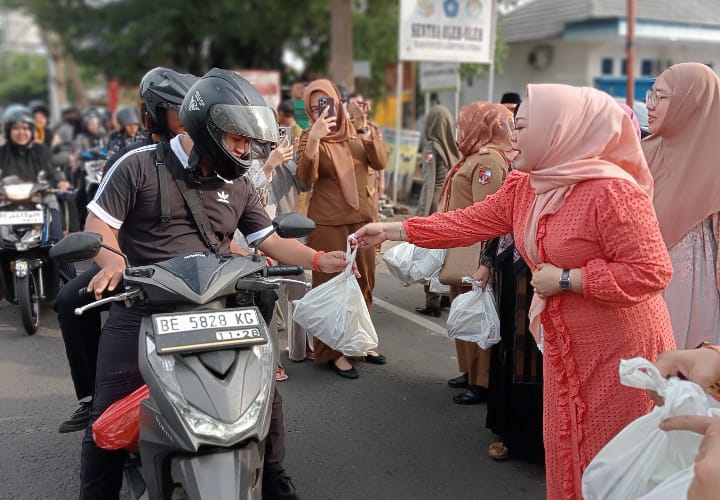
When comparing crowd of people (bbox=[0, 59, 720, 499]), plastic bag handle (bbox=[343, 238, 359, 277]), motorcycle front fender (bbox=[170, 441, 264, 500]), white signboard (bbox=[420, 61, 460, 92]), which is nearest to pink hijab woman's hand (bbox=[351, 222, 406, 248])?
crowd of people (bbox=[0, 59, 720, 499])

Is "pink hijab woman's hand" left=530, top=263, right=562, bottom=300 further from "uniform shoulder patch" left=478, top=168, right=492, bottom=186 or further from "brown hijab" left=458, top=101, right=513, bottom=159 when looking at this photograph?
"brown hijab" left=458, top=101, right=513, bottom=159

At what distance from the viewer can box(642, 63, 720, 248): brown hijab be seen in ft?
10.3

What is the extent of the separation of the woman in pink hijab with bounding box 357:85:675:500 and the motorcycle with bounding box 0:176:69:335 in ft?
15.6

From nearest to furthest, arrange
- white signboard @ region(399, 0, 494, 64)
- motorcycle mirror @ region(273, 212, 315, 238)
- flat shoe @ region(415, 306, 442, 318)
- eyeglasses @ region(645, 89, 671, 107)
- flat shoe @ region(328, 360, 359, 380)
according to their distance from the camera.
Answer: motorcycle mirror @ region(273, 212, 315, 238)
eyeglasses @ region(645, 89, 671, 107)
flat shoe @ region(328, 360, 359, 380)
flat shoe @ region(415, 306, 442, 318)
white signboard @ region(399, 0, 494, 64)

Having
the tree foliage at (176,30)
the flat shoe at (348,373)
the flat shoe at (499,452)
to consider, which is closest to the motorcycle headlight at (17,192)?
the flat shoe at (348,373)

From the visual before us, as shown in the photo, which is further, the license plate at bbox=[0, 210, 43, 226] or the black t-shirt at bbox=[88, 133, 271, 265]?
the license plate at bbox=[0, 210, 43, 226]

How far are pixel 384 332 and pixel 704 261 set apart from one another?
10.7 feet

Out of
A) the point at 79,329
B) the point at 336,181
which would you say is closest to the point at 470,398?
the point at 336,181

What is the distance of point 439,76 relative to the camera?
1259cm

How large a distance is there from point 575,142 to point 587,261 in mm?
391

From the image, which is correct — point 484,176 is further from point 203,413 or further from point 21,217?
point 21,217

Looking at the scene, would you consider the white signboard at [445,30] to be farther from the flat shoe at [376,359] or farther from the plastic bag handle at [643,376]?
the plastic bag handle at [643,376]

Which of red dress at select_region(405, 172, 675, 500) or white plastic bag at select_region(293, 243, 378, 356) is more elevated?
red dress at select_region(405, 172, 675, 500)

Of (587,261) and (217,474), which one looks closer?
(217,474)
